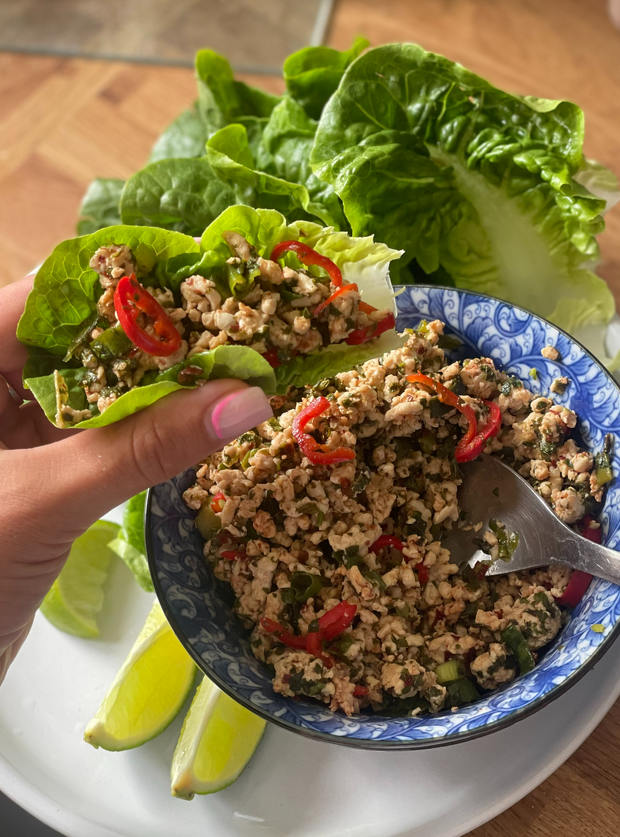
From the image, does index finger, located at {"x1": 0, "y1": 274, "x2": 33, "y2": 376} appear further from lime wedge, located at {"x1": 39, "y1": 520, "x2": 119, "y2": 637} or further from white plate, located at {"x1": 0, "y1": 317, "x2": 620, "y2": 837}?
white plate, located at {"x1": 0, "y1": 317, "x2": 620, "y2": 837}

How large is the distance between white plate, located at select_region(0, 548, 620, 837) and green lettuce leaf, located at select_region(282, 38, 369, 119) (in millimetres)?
1865

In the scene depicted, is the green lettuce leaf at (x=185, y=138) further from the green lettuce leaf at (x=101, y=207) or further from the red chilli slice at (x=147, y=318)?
the red chilli slice at (x=147, y=318)

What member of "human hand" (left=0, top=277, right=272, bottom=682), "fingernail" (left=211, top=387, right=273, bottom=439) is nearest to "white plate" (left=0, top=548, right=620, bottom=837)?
"human hand" (left=0, top=277, right=272, bottom=682)

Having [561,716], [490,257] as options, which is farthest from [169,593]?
[490,257]

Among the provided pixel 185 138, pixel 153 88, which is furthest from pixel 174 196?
pixel 153 88

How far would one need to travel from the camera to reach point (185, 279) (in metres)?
1.69

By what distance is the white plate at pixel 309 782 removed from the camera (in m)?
1.85

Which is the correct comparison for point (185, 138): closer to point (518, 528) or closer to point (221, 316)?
point (221, 316)

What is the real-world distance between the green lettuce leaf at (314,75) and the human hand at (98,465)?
144 centimetres

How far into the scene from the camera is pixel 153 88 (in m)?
3.64

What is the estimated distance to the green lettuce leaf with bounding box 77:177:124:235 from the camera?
2.87 metres

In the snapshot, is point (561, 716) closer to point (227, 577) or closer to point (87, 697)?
point (227, 577)

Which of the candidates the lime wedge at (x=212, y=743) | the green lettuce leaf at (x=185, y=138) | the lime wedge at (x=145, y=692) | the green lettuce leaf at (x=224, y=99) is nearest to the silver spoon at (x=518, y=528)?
the lime wedge at (x=212, y=743)

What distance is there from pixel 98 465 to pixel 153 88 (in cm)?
261
